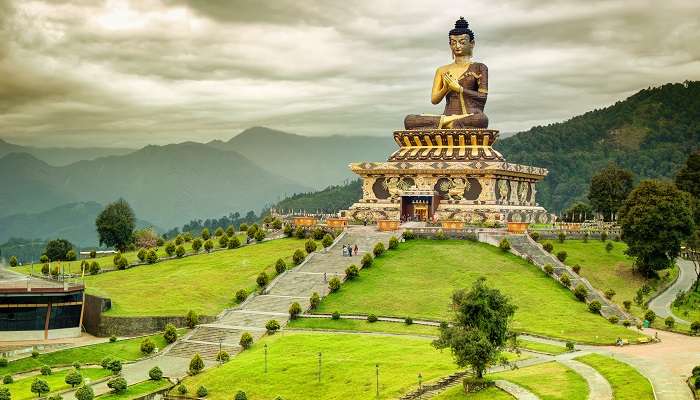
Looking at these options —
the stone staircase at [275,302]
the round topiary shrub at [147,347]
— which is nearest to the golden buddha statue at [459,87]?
the stone staircase at [275,302]

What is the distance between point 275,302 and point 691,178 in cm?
3699

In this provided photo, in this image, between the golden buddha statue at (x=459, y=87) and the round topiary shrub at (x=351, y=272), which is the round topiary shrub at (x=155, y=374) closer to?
the round topiary shrub at (x=351, y=272)

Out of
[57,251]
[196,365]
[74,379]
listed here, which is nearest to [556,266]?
[196,365]

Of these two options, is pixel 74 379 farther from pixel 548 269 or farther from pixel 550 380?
pixel 548 269

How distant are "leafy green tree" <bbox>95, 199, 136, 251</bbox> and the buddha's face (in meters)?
28.0

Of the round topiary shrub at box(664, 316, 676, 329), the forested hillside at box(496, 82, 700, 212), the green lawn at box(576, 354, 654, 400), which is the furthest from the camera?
the forested hillside at box(496, 82, 700, 212)

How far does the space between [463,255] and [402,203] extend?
13.9 metres

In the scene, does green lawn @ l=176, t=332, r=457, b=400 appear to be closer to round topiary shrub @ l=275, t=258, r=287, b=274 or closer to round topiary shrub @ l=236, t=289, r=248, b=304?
round topiary shrub @ l=236, t=289, r=248, b=304

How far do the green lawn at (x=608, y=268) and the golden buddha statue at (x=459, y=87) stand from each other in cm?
1494

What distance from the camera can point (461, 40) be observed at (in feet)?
215

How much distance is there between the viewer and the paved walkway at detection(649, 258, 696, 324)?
42706mm

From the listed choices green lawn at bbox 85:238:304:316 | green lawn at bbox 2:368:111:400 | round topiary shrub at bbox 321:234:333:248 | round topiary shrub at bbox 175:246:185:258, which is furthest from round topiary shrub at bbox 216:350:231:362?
round topiary shrub at bbox 175:246:185:258

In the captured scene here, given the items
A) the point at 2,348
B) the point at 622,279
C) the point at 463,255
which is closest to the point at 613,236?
the point at 622,279

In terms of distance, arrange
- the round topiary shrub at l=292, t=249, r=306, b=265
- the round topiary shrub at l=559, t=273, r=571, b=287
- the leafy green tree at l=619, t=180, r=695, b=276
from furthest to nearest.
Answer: the round topiary shrub at l=292, t=249, r=306, b=265
the leafy green tree at l=619, t=180, r=695, b=276
the round topiary shrub at l=559, t=273, r=571, b=287
